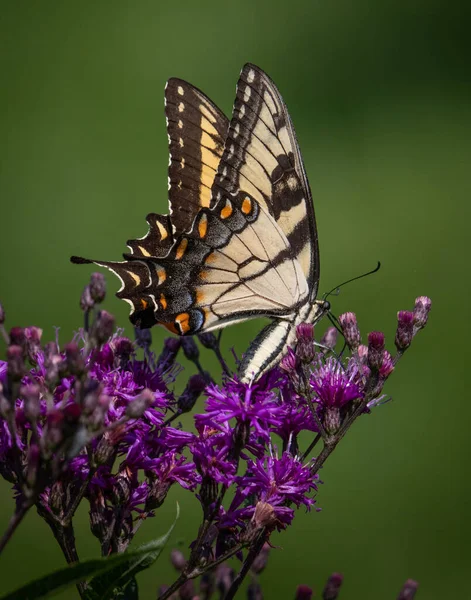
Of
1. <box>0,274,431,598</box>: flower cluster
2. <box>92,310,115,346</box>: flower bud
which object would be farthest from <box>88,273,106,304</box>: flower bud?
<box>92,310,115,346</box>: flower bud

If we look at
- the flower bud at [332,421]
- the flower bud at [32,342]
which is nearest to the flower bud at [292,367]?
the flower bud at [332,421]

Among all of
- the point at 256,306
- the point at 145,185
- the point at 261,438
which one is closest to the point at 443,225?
the point at 145,185

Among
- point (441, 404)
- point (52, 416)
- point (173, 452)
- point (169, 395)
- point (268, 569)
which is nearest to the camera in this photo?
point (52, 416)

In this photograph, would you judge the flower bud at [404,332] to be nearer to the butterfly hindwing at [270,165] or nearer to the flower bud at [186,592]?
the butterfly hindwing at [270,165]

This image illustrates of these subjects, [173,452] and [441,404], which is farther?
[441,404]

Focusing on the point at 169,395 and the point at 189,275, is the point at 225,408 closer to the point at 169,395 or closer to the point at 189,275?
the point at 169,395

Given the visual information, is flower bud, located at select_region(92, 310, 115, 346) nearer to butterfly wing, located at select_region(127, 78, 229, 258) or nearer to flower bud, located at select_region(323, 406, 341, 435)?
flower bud, located at select_region(323, 406, 341, 435)
